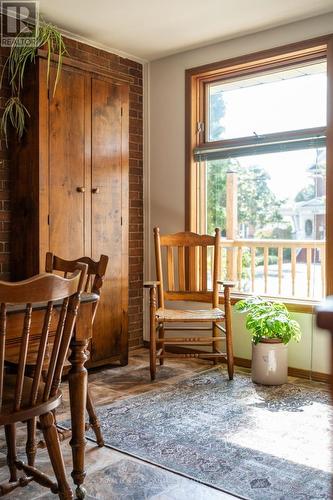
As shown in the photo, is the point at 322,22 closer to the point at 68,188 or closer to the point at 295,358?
the point at 68,188

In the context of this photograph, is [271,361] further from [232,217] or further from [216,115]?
[216,115]

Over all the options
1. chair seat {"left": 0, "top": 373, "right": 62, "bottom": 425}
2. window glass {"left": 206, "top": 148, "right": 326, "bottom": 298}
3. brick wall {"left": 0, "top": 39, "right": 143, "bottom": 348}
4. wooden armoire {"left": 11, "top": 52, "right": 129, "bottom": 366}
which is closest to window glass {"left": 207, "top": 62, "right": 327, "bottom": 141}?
window glass {"left": 206, "top": 148, "right": 326, "bottom": 298}

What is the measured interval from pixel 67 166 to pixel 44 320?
2.02 metres

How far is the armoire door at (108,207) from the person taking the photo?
3727mm

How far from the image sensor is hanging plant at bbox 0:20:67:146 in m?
3.37

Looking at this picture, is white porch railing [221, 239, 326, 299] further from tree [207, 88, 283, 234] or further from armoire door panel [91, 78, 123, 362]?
armoire door panel [91, 78, 123, 362]

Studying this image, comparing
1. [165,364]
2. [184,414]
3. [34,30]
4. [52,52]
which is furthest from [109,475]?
[34,30]

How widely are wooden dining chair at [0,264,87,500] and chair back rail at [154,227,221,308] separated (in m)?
2.05

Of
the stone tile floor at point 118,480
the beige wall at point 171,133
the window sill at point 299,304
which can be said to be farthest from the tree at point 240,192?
the stone tile floor at point 118,480

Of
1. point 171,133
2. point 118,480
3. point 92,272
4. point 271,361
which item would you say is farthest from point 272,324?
point 171,133

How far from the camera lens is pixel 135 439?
259 cm

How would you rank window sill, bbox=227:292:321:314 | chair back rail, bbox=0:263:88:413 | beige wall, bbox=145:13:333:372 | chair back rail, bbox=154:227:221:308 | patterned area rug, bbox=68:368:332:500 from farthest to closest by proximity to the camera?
beige wall, bbox=145:13:333:372 < chair back rail, bbox=154:227:221:308 < window sill, bbox=227:292:321:314 < patterned area rug, bbox=68:368:332:500 < chair back rail, bbox=0:263:88:413

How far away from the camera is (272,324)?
342 cm

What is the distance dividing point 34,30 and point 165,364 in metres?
2.63
